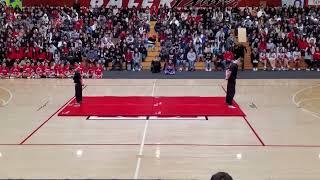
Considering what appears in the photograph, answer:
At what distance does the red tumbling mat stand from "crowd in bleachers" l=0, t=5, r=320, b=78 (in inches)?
358

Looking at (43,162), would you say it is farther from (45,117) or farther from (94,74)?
(94,74)

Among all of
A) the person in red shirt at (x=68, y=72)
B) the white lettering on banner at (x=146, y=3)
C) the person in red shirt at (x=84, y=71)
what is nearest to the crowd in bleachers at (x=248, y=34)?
the white lettering on banner at (x=146, y=3)

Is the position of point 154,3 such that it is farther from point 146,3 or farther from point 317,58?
point 317,58

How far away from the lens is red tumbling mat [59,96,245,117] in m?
15.9

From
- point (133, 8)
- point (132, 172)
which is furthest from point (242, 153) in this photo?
point (133, 8)

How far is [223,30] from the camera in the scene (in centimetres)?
3178

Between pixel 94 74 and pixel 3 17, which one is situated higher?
pixel 3 17

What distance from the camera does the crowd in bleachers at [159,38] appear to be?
2992cm

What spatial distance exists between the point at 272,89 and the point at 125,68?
Answer: 11231 mm

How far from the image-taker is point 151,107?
56.2 feet

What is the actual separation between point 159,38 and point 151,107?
15715 mm

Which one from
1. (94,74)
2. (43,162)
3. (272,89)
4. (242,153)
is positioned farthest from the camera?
(94,74)

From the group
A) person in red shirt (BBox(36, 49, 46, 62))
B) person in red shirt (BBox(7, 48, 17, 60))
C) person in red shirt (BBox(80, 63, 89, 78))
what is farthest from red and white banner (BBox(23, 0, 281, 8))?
person in red shirt (BBox(80, 63, 89, 78))

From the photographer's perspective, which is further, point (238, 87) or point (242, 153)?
point (238, 87)
